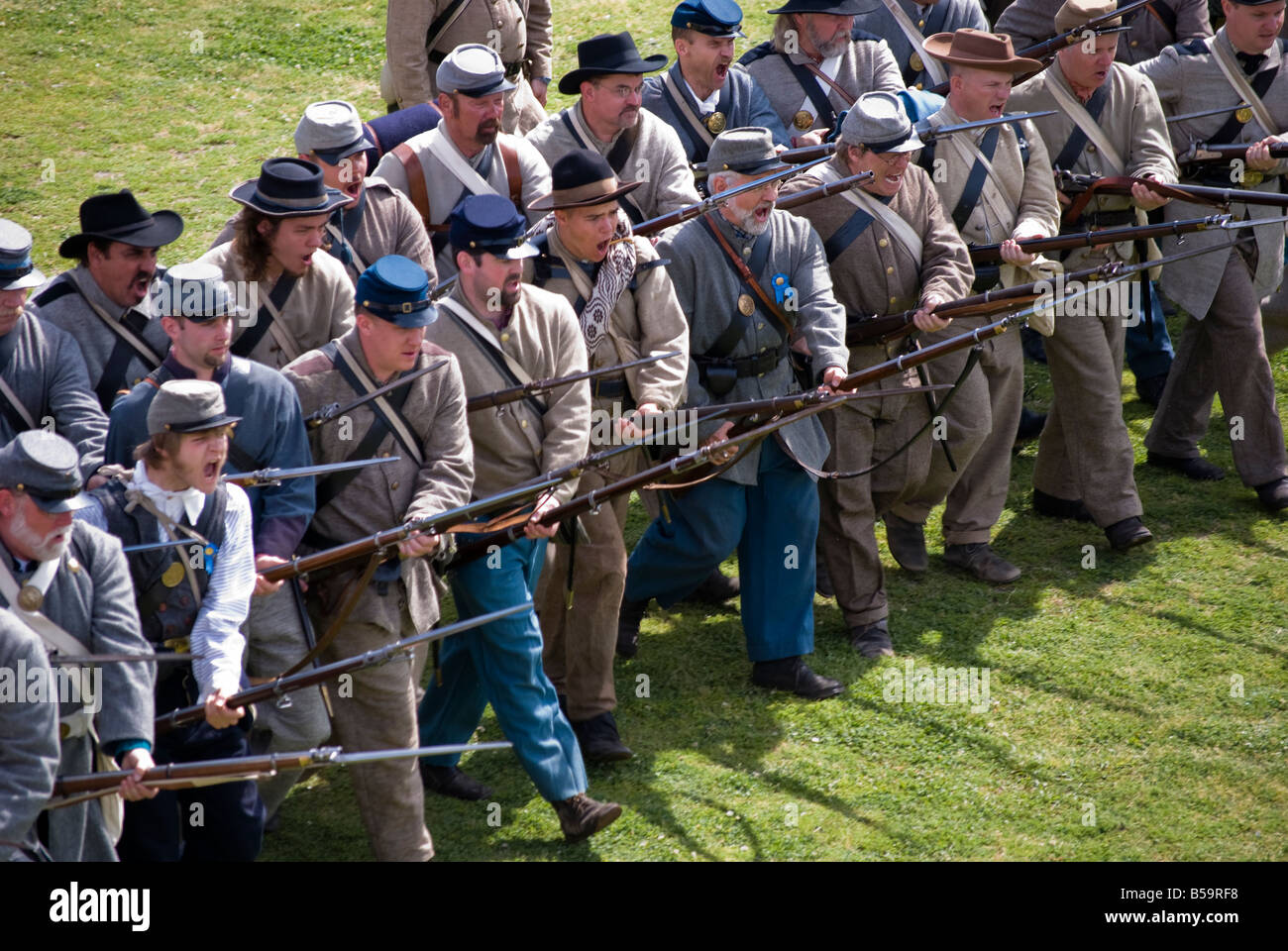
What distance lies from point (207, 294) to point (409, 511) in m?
1.13

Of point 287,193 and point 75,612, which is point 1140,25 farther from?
point 75,612

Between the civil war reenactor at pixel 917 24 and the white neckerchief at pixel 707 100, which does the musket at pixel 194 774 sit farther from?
the civil war reenactor at pixel 917 24

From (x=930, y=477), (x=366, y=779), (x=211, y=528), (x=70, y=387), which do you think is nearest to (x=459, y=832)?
(x=366, y=779)

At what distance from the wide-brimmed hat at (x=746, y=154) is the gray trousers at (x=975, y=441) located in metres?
1.59

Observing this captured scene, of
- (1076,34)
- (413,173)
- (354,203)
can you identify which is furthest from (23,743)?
(1076,34)

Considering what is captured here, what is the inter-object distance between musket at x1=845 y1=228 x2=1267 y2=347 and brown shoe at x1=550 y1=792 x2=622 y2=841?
2878mm

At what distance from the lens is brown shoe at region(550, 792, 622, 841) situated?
689cm

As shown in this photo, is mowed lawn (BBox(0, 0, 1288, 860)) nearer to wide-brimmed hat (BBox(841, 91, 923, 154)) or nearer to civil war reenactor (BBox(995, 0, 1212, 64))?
civil war reenactor (BBox(995, 0, 1212, 64))

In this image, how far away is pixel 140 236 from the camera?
6668 mm

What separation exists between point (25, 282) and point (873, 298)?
164 inches

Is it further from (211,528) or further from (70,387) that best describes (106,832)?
(70,387)

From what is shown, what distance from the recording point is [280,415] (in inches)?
244

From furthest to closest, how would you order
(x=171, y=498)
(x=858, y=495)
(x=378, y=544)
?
1. (x=858, y=495)
2. (x=378, y=544)
3. (x=171, y=498)

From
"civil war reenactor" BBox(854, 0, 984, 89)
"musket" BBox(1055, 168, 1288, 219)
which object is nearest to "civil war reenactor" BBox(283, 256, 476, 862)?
"musket" BBox(1055, 168, 1288, 219)
